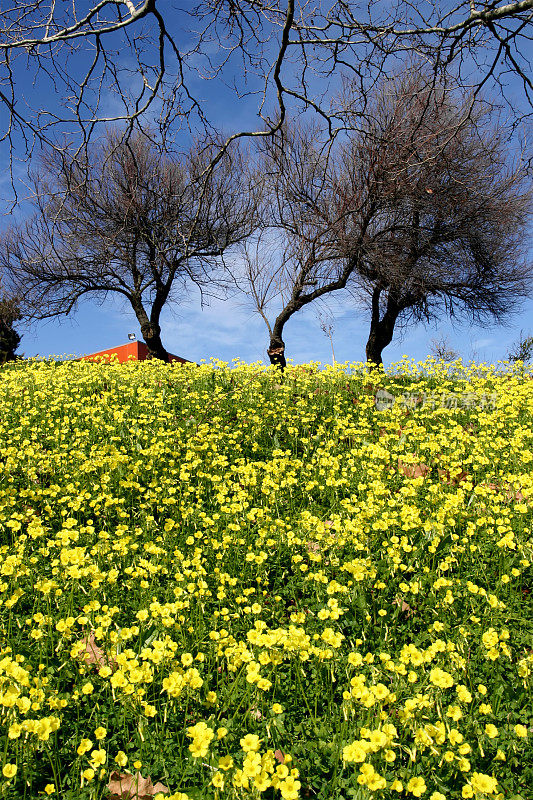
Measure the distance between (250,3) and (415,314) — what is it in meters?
19.7

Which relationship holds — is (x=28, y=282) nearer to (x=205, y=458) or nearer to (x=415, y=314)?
(x=415, y=314)

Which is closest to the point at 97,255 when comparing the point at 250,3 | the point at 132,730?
the point at 250,3

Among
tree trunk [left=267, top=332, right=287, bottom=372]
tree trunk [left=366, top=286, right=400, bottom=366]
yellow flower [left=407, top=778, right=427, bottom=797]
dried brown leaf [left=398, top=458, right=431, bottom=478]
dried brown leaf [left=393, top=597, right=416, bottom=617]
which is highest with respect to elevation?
tree trunk [left=366, top=286, right=400, bottom=366]

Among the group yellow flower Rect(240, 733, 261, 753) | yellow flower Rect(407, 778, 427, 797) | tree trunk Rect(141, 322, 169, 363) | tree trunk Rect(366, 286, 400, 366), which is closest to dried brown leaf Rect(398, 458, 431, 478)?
yellow flower Rect(407, 778, 427, 797)

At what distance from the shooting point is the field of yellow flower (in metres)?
2.50

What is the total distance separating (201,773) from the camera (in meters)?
2.44

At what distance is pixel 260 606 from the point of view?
3.52 metres

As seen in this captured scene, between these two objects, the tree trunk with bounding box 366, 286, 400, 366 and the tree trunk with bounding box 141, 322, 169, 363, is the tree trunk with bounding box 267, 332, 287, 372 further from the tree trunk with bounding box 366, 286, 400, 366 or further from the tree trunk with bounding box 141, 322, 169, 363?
the tree trunk with bounding box 141, 322, 169, 363

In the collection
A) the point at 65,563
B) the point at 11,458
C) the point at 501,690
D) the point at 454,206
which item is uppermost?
the point at 454,206

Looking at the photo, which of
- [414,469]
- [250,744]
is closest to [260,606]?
[250,744]

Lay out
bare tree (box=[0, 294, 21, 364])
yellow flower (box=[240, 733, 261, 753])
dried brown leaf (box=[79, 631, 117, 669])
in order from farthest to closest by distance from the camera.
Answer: bare tree (box=[0, 294, 21, 364]) → dried brown leaf (box=[79, 631, 117, 669]) → yellow flower (box=[240, 733, 261, 753])

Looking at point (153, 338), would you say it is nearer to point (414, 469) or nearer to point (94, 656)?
point (414, 469)

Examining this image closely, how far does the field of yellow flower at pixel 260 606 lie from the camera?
250 centimetres

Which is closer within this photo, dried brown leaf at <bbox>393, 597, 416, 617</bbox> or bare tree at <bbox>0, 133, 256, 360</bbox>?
dried brown leaf at <bbox>393, 597, 416, 617</bbox>
